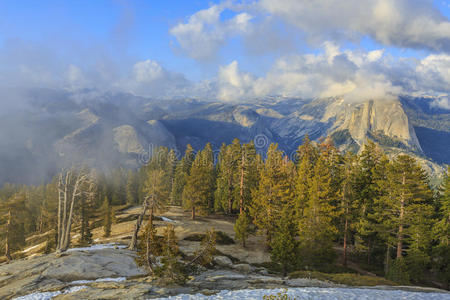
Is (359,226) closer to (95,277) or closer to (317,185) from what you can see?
(317,185)

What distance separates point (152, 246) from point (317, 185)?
23899 mm

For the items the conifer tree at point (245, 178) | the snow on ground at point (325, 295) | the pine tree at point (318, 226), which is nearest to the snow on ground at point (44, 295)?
the snow on ground at point (325, 295)

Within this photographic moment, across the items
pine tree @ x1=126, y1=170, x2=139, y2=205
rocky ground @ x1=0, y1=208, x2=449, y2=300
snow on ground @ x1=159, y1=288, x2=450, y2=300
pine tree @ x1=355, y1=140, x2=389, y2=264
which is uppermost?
pine tree @ x1=355, y1=140, x2=389, y2=264

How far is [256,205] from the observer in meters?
42.1

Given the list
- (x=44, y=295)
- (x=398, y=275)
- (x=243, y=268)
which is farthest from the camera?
(x=243, y=268)

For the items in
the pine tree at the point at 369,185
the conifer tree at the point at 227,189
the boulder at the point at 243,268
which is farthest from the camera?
the conifer tree at the point at 227,189

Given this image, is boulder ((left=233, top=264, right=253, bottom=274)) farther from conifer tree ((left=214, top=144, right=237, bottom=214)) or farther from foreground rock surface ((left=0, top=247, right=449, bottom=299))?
conifer tree ((left=214, top=144, right=237, bottom=214))

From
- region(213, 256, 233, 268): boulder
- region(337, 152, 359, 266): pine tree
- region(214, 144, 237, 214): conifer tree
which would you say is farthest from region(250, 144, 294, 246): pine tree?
region(214, 144, 237, 214): conifer tree

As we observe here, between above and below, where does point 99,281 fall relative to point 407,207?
below

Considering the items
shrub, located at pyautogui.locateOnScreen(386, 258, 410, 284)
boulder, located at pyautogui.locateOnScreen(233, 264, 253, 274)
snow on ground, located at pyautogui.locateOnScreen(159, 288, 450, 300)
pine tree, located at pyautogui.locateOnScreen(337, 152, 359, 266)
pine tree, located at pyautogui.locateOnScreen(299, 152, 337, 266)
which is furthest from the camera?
pine tree, located at pyautogui.locateOnScreen(337, 152, 359, 266)

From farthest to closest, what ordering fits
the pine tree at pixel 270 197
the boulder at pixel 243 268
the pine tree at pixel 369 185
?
the pine tree at pixel 270 197 < the pine tree at pixel 369 185 < the boulder at pixel 243 268

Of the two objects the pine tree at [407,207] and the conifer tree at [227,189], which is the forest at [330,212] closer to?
the pine tree at [407,207]

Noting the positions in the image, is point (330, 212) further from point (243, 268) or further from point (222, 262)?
point (222, 262)

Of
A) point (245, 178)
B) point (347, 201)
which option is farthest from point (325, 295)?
point (245, 178)
